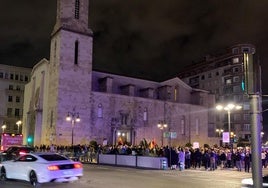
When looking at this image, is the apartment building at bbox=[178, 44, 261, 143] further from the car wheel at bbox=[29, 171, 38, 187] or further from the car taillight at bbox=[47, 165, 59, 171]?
the car taillight at bbox=[47, 165, 59, 171]

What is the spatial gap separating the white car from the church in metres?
35.8

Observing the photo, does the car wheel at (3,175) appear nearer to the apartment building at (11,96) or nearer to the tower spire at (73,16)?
the tower spire at (73,16)

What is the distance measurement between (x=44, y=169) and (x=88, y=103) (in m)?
47.8

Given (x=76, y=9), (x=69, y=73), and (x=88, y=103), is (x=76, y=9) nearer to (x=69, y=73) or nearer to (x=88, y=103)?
(x=69, y=73)

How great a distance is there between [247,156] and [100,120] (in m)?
39.6

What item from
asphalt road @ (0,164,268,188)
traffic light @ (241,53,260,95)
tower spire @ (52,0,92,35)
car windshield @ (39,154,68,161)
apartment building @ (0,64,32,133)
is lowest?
asphalt road @ (0,164,268,188)

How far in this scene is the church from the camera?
198ft

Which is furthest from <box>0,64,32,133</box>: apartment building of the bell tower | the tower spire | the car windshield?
the car windshield

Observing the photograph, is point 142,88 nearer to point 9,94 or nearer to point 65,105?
point 65,105

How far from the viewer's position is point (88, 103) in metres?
62.8

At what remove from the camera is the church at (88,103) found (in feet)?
198

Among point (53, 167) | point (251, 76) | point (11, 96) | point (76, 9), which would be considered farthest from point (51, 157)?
point (11, 96)

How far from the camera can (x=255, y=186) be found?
4.21 metres

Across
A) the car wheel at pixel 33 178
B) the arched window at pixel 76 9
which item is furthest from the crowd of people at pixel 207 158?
the arched window at pixel 76 9
